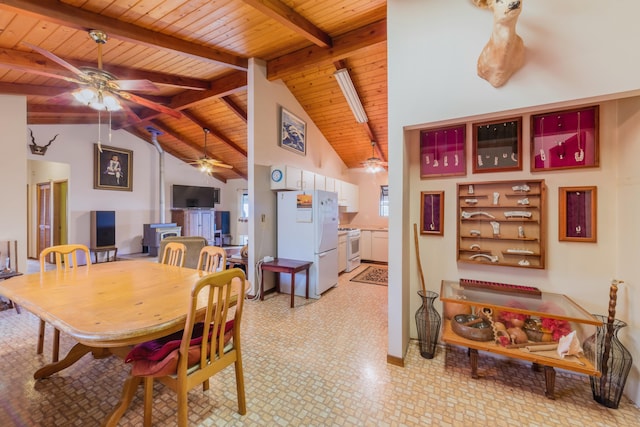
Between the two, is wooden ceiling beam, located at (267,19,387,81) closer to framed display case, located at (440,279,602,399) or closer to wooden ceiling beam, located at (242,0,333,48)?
wooden ceiling beam, located at (242,0,333,48)

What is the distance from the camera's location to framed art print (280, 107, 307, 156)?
4.48 metres

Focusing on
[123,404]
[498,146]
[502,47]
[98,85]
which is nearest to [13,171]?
[98,85]

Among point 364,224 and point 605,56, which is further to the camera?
point 364,224

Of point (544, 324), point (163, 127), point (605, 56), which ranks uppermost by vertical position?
point (163, 127)

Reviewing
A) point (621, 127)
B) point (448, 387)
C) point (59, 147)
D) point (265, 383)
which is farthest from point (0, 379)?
point (59, 147)

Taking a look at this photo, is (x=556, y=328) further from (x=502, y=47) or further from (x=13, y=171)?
(x=13, y=171)

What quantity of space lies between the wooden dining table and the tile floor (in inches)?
10.5

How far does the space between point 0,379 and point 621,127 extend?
5078 mm

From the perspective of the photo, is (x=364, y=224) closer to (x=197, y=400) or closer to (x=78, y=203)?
(x=197, y=400)

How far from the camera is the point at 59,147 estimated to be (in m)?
5.58

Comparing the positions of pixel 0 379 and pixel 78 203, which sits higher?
pixel 78 203

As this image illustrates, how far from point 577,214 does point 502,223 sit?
50 cm

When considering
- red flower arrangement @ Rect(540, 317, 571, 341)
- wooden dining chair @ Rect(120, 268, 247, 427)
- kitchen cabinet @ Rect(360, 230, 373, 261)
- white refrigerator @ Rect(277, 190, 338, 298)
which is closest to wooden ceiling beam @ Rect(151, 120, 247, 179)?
white refrigerator @ Rect(277, 190, 338, 298)

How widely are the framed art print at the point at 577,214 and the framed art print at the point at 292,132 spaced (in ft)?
12.2
